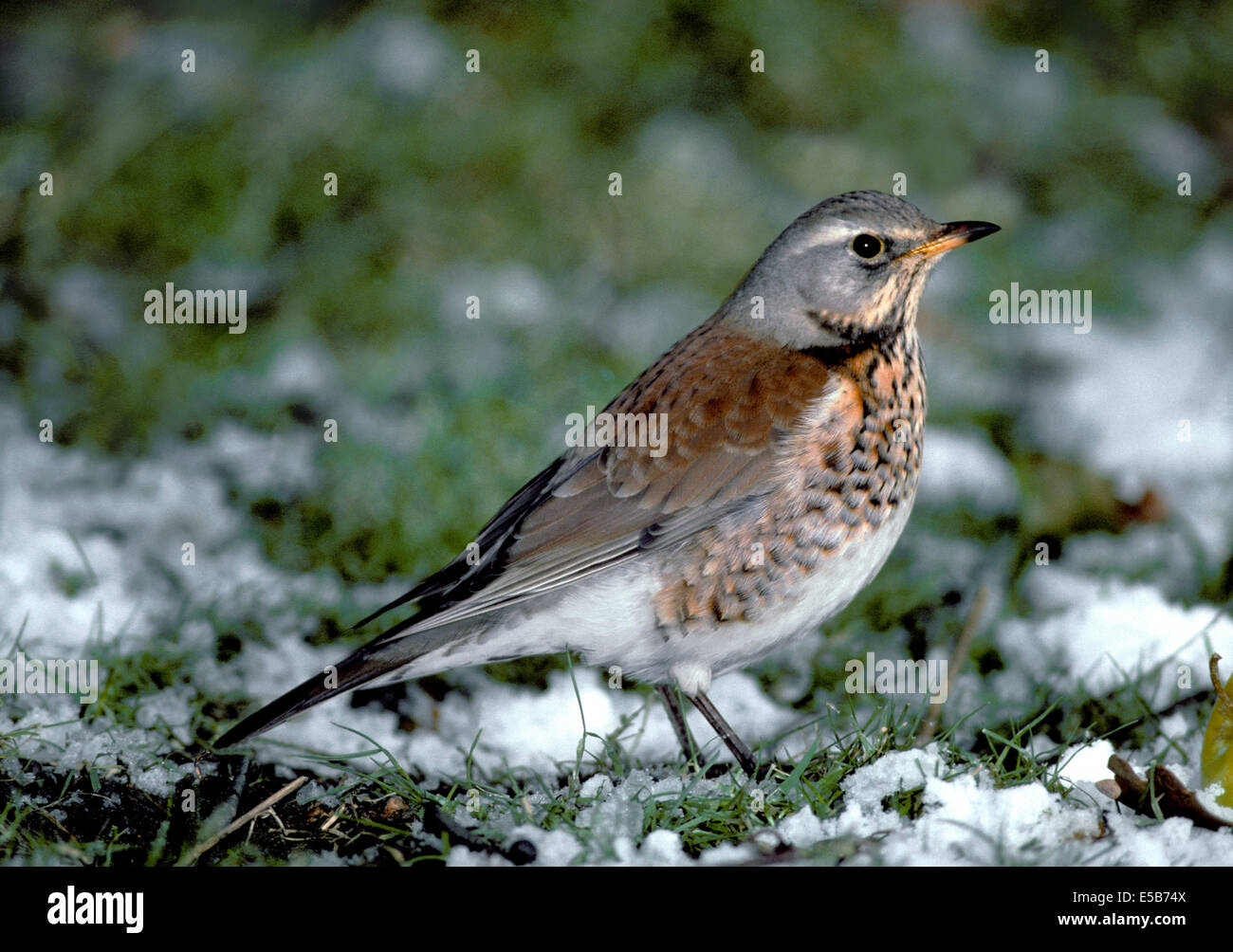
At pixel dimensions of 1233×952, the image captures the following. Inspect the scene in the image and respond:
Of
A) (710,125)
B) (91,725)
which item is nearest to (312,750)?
(91,725)

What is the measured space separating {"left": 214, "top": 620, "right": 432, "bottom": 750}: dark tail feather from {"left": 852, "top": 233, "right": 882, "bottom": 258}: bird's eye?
1759 mm

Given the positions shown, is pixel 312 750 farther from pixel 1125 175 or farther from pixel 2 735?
pixel 1125 175

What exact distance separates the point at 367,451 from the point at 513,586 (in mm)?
2038

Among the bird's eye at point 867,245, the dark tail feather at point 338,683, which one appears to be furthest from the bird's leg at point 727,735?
the bird's eye at point 867,245

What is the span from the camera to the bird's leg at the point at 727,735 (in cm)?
356

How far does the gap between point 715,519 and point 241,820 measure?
1516mm

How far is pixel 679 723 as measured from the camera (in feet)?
12.4

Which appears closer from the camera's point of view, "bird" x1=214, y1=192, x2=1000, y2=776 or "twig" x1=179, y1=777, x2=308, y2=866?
"twig" x1=179, y1=777, x2=308, y2=866

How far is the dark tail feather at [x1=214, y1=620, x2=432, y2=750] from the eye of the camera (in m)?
3.31

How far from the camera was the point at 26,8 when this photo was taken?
722 cm

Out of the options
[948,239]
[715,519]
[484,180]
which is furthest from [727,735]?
[484,180]

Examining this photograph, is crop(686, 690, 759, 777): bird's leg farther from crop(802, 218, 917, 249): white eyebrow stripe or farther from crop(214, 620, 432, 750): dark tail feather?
crop(802, 218, 917, 249): white eyebrow stripe

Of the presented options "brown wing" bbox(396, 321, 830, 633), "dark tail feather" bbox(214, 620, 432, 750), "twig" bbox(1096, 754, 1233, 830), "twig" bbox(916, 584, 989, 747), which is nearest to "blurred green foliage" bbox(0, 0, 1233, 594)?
"brown wing" bbox(396, 321, 830, 633)

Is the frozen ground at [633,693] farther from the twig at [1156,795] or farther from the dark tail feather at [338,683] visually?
the dark tail feather at [338,683]
